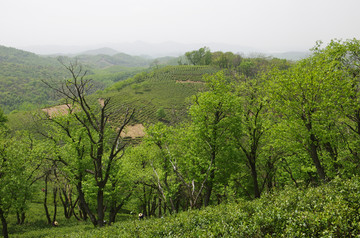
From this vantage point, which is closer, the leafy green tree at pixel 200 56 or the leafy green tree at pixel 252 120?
the leafy green tree at pixel 252 120

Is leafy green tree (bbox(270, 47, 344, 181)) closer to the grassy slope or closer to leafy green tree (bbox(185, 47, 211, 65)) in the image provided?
the grassy slope

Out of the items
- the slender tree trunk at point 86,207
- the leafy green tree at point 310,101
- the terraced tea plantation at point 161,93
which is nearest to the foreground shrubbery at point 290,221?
the leafy green tree at point 310,101

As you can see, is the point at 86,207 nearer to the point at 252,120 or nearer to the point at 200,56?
the point at 252,120

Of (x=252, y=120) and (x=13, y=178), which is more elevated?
(x=252, y=120)

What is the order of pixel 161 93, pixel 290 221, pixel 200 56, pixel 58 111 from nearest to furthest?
pixel 290 221 → pixel 58 111 → pixel 161 93 → pixel 200 56

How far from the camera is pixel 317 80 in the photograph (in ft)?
54.6

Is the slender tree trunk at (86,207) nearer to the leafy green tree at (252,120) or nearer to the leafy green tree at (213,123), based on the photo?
the leafy green tree at (213,123)

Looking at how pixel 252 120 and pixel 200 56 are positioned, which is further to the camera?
pixel 200 56

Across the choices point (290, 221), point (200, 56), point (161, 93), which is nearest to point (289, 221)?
point (290, 221)

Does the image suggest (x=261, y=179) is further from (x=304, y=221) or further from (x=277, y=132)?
(x=304, y=221)

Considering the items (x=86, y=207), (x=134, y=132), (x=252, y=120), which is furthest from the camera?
(x=134, y=132)

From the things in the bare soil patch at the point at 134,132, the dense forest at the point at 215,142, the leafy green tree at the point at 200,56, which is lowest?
the bare soil patch at the point at 134,132

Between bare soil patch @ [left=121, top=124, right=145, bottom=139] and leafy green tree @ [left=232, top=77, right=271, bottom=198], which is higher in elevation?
leafy green tree @ [left=232, top=77, right=271, bottom=198]

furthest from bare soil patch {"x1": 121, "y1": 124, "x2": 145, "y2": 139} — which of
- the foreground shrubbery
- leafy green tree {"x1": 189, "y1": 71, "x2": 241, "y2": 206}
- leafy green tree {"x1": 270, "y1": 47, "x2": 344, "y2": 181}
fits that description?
the foreground shrubbery
